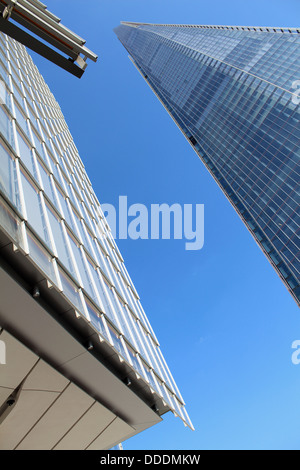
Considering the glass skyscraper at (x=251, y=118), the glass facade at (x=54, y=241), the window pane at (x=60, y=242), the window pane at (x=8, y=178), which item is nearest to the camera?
the glass facade at (x=54, y=241)

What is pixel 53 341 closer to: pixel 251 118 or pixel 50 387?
pixel 50 387

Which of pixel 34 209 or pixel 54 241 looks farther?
pixel 54 241

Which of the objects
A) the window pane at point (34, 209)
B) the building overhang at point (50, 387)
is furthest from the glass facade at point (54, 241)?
the building overhang at point (50, 387)

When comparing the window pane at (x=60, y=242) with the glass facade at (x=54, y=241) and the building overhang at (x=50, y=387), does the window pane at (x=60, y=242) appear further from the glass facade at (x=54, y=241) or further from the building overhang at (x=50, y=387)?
the building overhang at (x=50, y=387)

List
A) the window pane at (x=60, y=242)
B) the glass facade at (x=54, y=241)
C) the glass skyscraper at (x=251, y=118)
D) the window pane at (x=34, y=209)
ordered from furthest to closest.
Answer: the glass skyscraper at (x=251, y=118), the window pane at (x=60, y=242), the window pane at (x=34, y=209), the glass facade at (x=54, y=241)

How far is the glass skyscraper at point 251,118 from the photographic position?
5456 centimetres

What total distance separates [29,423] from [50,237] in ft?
14.1

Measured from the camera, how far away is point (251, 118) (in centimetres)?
6838

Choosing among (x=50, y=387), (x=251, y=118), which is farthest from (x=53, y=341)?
(x=251, y=118)

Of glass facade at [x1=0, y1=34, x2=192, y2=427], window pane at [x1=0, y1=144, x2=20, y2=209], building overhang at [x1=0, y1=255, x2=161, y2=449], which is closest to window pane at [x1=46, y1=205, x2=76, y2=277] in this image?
glass facade at [x1=0, y1=34, x2=192, y2=427]

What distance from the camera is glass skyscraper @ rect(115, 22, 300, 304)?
54562 millimetres

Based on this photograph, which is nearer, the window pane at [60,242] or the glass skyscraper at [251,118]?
the window pane at [60,242]

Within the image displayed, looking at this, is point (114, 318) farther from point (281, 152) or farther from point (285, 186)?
point (281, 152)
